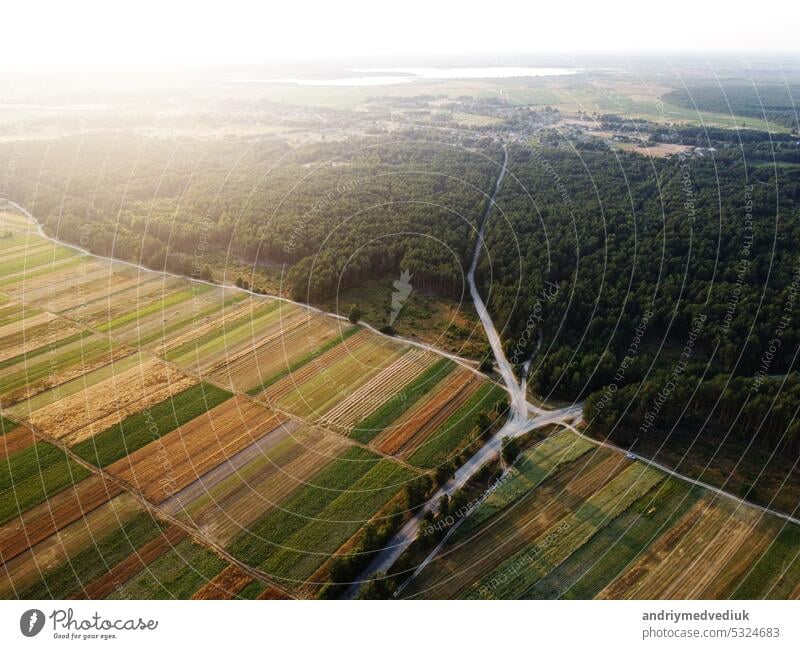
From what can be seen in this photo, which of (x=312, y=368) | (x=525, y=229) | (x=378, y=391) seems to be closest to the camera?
(x=378, y=391)

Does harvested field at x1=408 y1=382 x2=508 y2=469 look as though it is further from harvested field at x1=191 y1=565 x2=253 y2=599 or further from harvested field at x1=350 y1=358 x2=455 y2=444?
harvested field at x1=191 y1=565 x2=253 y2=599

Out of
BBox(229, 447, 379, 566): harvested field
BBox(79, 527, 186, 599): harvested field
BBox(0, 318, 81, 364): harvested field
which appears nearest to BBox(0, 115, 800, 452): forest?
BBox(0, 318, 81, 364): harvested field

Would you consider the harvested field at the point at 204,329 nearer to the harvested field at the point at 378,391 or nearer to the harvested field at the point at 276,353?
the harvested field at the point at 276,353

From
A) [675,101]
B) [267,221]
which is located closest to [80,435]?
[267,221]

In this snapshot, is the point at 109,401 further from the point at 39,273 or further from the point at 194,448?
the point at 39,273

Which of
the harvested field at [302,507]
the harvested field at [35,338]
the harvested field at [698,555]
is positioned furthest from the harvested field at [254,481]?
the harvested field at [35,338]

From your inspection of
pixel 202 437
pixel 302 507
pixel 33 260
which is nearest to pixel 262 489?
pixel 302 507
